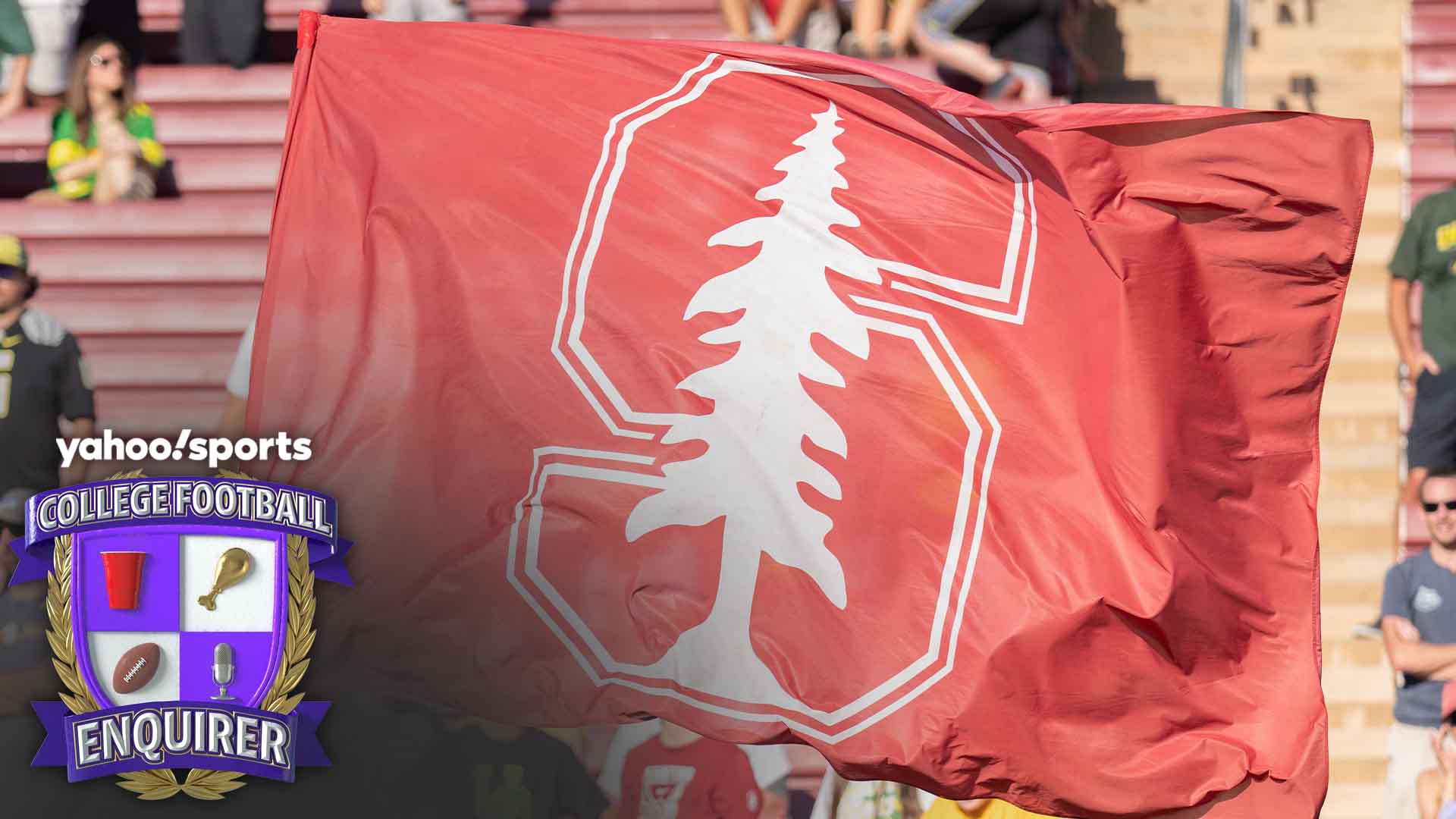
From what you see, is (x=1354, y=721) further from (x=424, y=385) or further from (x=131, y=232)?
(x=131, y=232)

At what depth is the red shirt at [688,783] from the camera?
6262 millimetres

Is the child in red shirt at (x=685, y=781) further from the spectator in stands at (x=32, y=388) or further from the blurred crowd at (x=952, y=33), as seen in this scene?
the blurred crowd at (x=952, y=33)

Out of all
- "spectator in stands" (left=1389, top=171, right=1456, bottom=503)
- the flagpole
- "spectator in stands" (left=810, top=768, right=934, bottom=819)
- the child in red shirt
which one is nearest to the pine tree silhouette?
the child in red shirt

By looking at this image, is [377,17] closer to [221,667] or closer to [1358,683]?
[221,667]

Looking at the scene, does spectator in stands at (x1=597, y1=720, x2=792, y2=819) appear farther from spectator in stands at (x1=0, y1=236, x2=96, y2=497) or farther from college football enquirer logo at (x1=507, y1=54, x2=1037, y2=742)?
spectator in stands at (x1=0, y1=236, x2=96, y2=497)

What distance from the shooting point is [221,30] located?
9969mm

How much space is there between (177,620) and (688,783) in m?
1.84

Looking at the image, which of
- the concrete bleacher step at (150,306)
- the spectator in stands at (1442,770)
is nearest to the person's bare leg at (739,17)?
the concrete bleacher step at (150,306)

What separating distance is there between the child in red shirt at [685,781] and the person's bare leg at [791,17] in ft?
13.6

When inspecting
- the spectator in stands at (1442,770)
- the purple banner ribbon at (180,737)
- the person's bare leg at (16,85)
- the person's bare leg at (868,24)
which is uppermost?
the person's bare leg at (868,24)

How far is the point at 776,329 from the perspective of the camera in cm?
512

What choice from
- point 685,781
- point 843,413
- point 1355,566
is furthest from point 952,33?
point 843,413

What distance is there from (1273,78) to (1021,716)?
6169 millimetres

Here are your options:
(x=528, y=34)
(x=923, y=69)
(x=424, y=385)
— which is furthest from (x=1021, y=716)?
(x=923, y=69)
